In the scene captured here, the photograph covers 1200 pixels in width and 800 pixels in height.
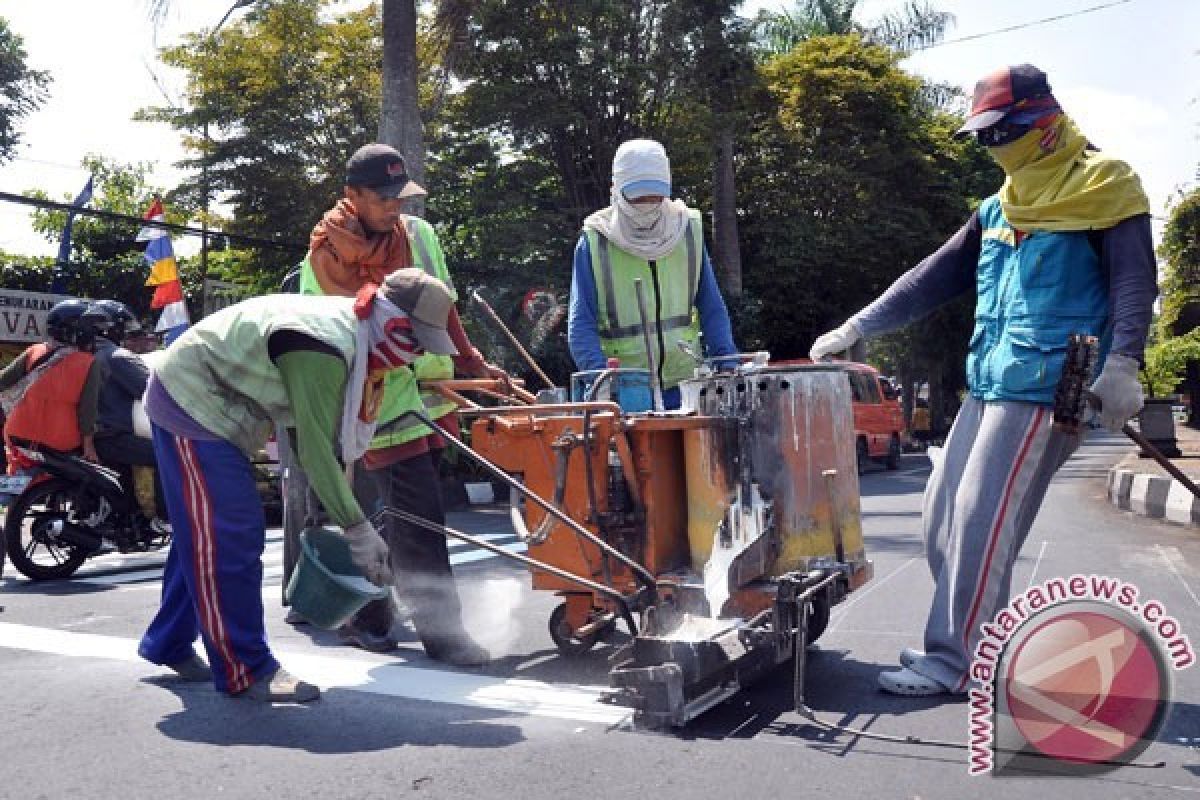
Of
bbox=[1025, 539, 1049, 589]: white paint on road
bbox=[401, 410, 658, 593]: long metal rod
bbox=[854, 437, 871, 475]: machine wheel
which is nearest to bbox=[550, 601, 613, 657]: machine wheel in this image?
bbox=[401, 410, 658, 593]: long metal rod

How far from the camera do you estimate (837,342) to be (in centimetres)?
449

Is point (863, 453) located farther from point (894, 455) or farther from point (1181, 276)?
point (1181, 276)

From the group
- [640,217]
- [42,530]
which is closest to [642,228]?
[640,217]

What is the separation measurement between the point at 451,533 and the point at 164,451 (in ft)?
3.45

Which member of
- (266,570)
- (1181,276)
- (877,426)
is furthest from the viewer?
(1181,276)

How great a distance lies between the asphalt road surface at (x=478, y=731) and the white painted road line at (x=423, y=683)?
13 millimetres

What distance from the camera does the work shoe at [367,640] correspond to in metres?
5.04

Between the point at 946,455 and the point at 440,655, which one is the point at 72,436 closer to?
the point at 440,655

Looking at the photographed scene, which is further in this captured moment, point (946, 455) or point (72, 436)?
point (72, 436)

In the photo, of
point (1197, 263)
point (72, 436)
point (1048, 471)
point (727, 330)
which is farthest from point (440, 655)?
point (1197, 263)

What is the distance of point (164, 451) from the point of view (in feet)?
13.3

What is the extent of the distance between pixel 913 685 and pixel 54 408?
20.0 ft

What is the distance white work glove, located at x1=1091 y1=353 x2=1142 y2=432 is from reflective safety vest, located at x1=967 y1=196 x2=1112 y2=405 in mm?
180

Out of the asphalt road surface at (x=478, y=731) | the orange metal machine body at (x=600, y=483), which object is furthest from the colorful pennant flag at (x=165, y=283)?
the orange metal machine body at (x=600, y=483)
